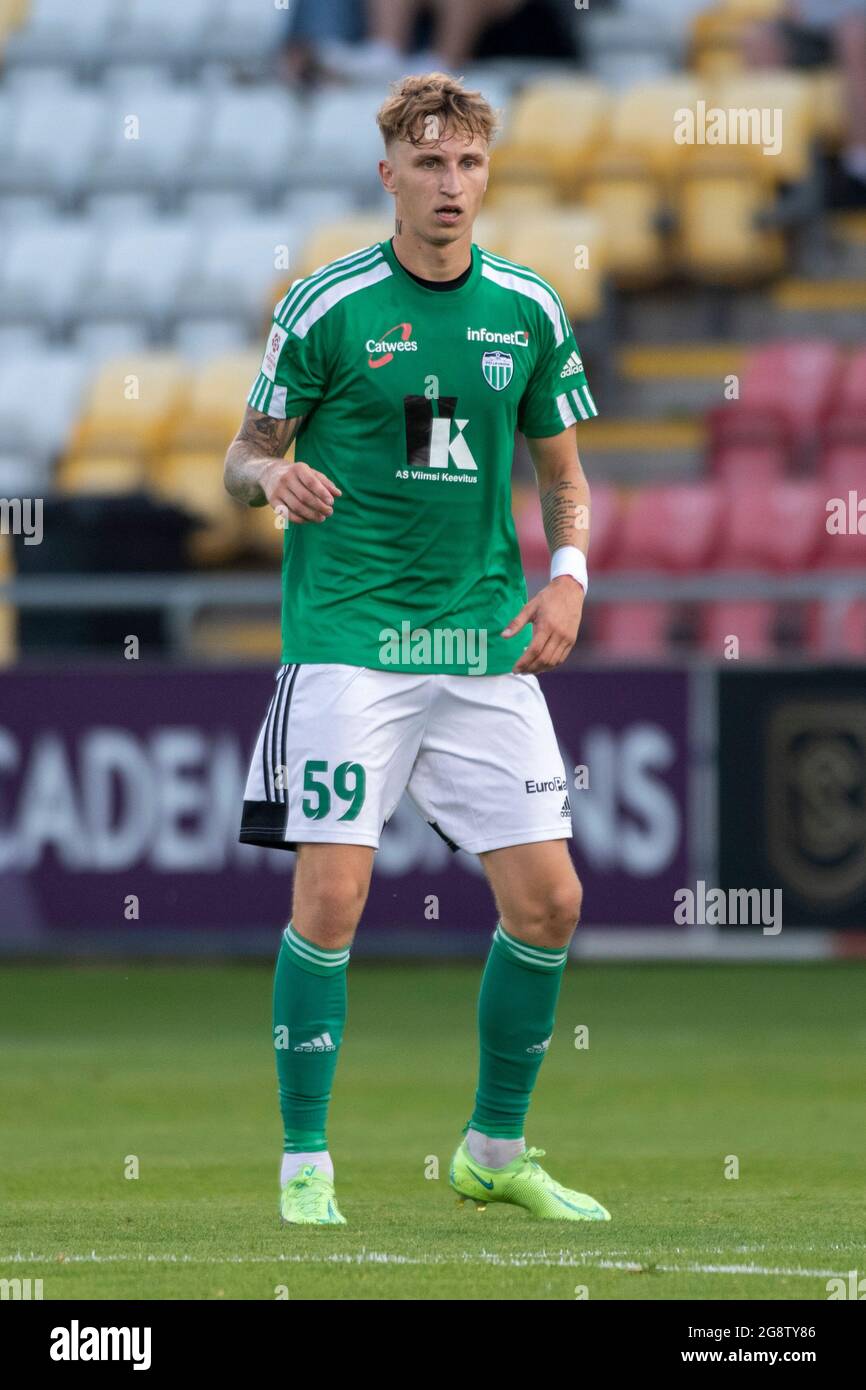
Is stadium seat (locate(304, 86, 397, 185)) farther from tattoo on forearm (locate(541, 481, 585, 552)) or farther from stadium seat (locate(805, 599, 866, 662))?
tattoo on forearm (locate(541, 481, 585, 552))

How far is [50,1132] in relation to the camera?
305 inches

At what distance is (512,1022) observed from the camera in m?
5.86

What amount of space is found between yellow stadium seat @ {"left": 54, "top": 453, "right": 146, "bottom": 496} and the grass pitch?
3899 mm

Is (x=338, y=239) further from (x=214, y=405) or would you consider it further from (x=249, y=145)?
(x=249, y=145)

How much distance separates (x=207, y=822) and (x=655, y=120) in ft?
22.7

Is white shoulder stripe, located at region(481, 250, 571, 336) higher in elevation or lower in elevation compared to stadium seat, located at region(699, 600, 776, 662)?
higher

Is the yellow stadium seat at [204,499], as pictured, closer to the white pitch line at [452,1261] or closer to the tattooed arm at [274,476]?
the tattooed arm at [274,476]

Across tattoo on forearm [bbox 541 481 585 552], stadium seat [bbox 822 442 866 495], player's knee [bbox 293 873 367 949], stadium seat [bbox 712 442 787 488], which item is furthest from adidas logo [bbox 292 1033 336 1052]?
stadium seat [bbox 712 442 787 488]

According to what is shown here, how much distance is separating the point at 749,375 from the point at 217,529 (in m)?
3.33

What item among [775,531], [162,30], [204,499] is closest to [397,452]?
[775,531]

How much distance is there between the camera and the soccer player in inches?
219

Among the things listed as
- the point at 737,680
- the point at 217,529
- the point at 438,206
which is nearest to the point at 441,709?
the point at 438,206

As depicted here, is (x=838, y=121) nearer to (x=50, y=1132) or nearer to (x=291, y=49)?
(x=291, y=49)
